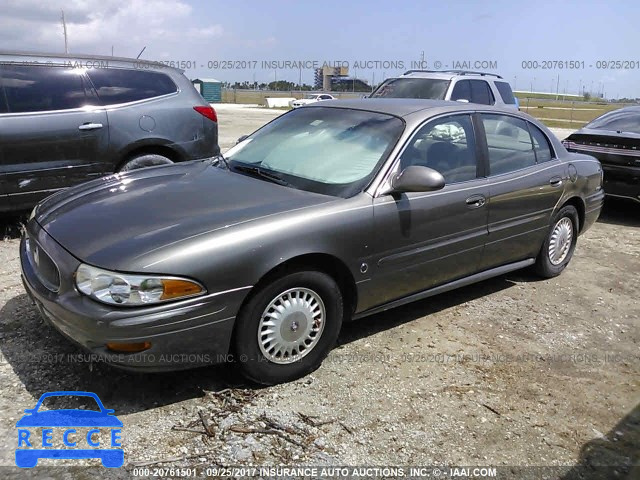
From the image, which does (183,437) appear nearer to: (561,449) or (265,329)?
(265,329)

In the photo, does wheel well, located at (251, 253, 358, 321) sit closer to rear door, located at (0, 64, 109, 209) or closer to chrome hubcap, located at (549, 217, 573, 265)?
chrome hubcap, located at (549, 217, 573, 265)

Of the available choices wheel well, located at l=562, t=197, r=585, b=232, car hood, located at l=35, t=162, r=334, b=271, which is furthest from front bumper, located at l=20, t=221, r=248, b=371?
wheel well, located at l=562, t=197, r=585, b=232

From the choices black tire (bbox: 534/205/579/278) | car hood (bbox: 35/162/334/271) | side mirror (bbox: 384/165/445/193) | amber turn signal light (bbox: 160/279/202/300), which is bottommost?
black tire (bbox: 534/205/579/278)

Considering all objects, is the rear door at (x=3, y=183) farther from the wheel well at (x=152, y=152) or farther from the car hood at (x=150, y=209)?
the car hood at (x=150, y=209)

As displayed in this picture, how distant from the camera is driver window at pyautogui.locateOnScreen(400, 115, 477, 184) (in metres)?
3.87

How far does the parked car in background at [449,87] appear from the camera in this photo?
33.3 ft

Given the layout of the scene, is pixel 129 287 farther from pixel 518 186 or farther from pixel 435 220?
pixel 518 186

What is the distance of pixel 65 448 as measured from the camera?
267 cm

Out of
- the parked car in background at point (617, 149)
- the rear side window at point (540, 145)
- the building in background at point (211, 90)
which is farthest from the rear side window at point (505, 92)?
the building in background at point (211, 90)

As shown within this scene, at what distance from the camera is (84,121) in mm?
5715

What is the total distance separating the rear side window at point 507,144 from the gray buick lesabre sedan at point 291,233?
0.02 m

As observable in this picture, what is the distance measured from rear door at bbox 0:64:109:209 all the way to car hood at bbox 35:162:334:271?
6.42 feet

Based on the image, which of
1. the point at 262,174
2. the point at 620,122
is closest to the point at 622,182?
the point at 620,122

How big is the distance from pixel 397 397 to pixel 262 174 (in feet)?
5.57
